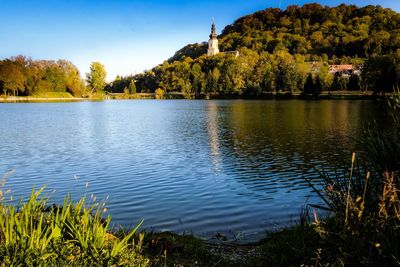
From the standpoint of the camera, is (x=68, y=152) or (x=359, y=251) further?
(x=68, y=152)

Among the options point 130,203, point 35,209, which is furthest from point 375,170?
point 130,203

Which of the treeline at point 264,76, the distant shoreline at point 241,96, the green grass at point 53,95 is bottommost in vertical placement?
the distant shoreline at point 241,96

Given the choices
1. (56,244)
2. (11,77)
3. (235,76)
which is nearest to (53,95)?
(11,77)

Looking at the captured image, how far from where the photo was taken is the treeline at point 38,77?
131375 mm

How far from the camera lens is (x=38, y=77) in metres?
143

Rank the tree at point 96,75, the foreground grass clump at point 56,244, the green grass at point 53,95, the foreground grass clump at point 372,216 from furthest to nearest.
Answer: the tree at point 96,75, the green grass at point 53,95, the foreground grass clump at point 372,216, the foreground grass clump at point 56,244

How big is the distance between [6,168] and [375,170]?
62.7 ft

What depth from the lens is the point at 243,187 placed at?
54.4 ft

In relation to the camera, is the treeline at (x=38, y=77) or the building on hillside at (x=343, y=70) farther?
the building on hillside at (x=343, y=70)

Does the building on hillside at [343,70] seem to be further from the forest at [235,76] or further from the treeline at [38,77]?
the treeline at [38,77]

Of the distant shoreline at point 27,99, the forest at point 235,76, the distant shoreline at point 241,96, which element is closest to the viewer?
the distant shoreline at point 241,96

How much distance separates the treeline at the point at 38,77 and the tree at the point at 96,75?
8552 millimetres

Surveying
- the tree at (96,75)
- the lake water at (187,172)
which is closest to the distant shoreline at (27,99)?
the tree at (96,75)

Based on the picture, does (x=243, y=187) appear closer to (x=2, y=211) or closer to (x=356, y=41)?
(x=2, y=211)
